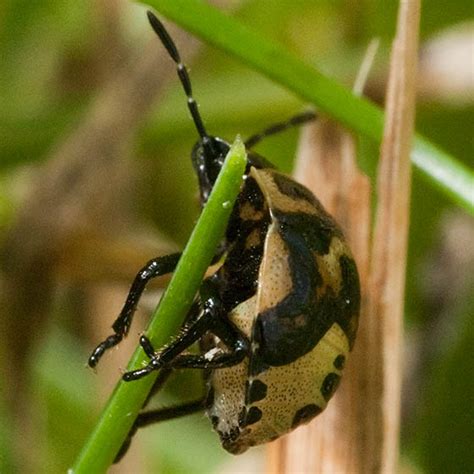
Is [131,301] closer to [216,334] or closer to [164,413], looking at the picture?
[216,334]

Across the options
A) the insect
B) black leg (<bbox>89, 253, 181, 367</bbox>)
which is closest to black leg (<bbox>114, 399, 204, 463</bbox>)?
the insect

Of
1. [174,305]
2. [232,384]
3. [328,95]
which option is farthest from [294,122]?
[174,305]

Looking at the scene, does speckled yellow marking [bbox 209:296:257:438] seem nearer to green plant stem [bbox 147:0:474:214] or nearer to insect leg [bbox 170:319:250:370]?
insect leg [bbox 170:319:250:370]

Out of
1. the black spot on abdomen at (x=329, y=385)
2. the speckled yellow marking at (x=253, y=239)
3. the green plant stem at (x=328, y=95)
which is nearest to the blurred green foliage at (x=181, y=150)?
the green plant stem at (x=328, y=95)

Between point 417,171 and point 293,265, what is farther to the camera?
point 417,171

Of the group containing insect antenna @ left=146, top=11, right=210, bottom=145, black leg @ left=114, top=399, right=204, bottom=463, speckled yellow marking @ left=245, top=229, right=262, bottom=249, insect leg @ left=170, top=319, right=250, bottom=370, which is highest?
insect antenna @ left=146, top=11, right=210, bottom=145

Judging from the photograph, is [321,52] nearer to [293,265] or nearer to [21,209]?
[21,209]

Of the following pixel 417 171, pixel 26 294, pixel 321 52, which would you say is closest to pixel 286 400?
pixel 417 171
